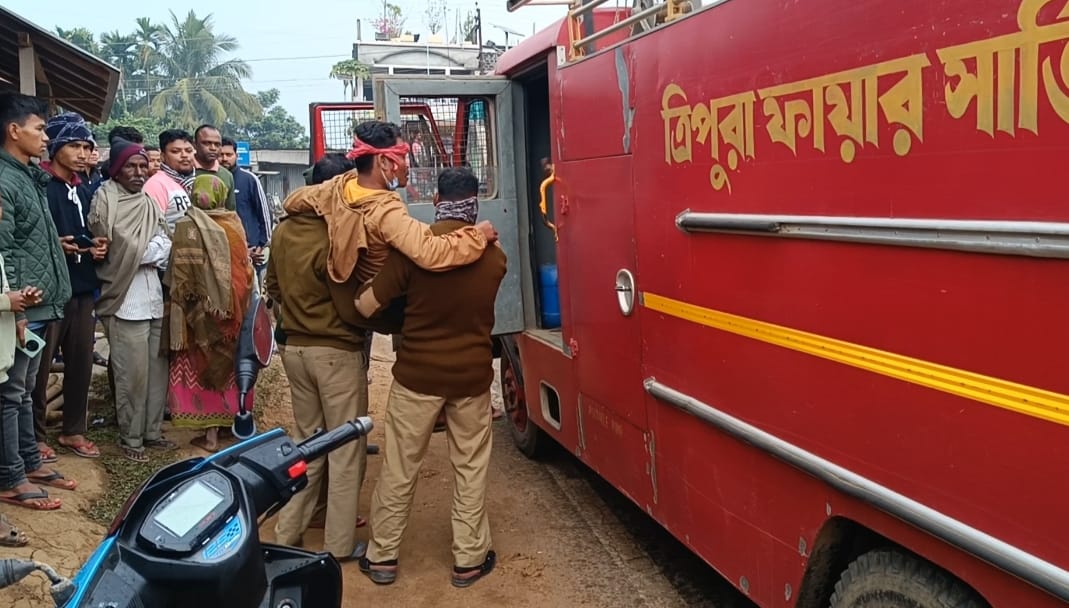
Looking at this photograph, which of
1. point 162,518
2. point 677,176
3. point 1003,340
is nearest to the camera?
point 162,518

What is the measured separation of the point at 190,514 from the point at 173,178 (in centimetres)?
434

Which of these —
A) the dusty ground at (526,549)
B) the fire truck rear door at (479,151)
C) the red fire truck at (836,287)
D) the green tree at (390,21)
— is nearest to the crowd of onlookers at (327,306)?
the dusty ground at (526,549)

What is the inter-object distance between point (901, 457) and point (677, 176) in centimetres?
127

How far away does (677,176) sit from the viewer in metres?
2.96

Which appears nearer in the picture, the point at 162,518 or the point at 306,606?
the point at 162,518

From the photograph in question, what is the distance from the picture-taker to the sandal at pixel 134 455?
16.1 ft

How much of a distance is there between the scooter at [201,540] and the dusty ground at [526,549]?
1889 mm

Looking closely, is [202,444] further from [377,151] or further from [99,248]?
[377,151]

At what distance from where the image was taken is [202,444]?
5.33 meters

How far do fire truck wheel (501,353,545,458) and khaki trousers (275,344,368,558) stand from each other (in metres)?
1.46

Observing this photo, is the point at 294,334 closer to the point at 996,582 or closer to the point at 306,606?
the point at 306,606

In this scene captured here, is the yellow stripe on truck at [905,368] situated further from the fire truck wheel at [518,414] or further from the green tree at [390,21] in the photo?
the green tree at [390,21]

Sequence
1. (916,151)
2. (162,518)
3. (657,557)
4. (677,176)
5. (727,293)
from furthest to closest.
A: (657,557) < (677,176) < (727,293) < (916,151) < (162,518)

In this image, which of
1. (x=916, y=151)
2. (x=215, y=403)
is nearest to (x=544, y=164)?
(x=215, y=403)
